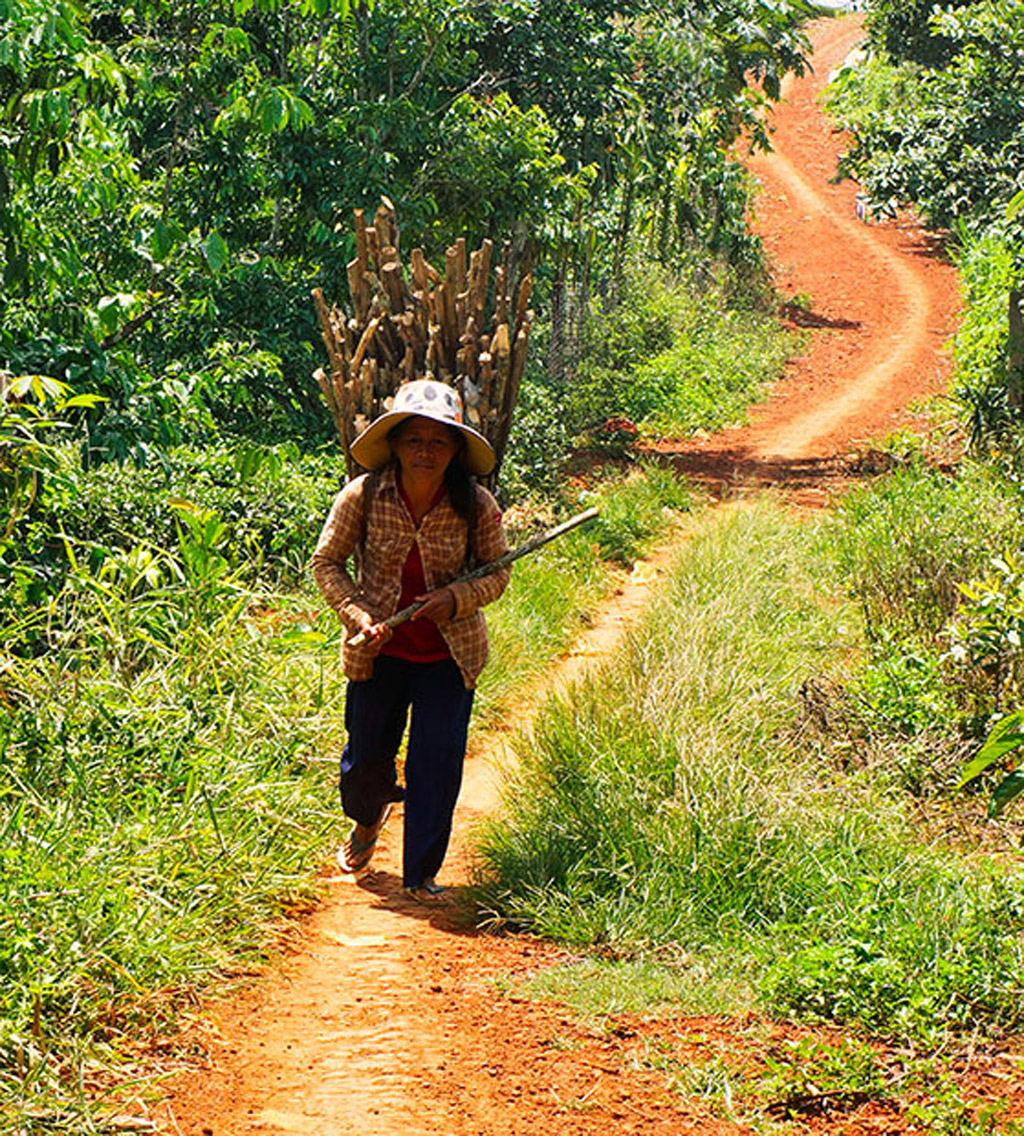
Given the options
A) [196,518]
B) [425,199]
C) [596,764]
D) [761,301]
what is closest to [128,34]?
[425,199]

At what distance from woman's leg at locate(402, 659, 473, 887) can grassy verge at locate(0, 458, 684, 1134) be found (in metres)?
0.45

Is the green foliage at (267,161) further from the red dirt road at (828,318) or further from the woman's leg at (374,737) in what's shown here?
the red dirt road at (828,318)

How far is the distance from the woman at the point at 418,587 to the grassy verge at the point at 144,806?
0.51m

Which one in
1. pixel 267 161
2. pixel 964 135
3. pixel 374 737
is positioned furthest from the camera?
pixel 964 135

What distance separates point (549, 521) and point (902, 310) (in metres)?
18.2

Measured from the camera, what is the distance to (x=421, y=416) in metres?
4.58

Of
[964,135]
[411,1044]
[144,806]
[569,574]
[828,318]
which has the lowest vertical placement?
[411,1044]

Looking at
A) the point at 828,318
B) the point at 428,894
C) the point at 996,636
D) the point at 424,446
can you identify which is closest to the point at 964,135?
the point at 996,636

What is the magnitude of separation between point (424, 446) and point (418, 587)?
0.48 metres

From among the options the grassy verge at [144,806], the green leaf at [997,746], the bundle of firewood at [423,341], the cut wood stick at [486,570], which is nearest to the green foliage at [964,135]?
the grassy verge at [144,806]

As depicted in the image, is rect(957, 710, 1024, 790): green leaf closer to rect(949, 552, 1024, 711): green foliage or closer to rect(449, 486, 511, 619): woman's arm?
rect(449, 486, 511, 619): woman's arm

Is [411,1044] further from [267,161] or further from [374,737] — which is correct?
[267,161]

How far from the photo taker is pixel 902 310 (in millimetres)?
27453

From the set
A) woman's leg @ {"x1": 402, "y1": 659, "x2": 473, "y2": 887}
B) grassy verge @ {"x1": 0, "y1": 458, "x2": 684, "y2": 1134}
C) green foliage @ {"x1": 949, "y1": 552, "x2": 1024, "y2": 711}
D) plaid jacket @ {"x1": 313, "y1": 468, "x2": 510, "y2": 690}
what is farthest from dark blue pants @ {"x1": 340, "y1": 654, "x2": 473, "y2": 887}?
green foliage @ {"x1": 949, "y1": 552, "x2": 1024, "y2": 711}
